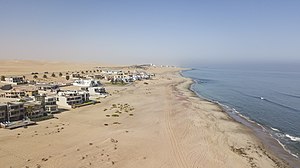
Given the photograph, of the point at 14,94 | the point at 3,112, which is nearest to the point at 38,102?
the point at 3,112

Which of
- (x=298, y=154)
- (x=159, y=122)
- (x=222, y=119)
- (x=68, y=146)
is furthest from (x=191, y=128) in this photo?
(x=68, y=146)

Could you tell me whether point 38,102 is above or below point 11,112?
above

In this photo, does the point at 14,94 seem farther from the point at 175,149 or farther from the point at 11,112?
the point at 175,149

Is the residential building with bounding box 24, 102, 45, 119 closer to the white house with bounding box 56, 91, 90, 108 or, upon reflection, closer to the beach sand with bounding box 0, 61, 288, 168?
the beach sand with bounding box 0, 61, 288, 168

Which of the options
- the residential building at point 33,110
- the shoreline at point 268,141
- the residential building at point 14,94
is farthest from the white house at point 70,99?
the shoreline at point 268,141

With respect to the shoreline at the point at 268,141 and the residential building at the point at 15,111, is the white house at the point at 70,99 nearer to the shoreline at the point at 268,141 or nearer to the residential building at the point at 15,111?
the residential building at the point at 15,111

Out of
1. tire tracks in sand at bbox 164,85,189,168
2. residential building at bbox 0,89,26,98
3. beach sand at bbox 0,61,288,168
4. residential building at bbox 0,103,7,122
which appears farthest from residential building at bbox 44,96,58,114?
tire tracks in sand at bbox 164,85,189,168

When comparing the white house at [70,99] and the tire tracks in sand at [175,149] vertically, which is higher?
the white house at [70,99]

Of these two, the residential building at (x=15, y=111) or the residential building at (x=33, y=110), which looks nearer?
the residential building at (x=15, y=111)
